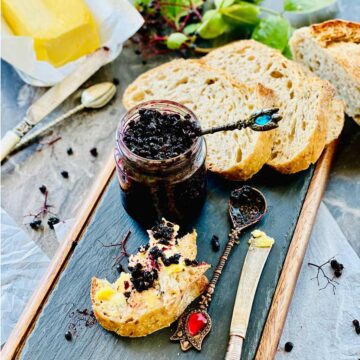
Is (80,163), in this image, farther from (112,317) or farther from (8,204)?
(112,317)

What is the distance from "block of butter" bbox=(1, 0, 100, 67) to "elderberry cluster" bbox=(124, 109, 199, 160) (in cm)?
122

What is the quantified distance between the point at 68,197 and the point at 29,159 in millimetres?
404

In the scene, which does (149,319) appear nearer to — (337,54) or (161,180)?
(161,180)

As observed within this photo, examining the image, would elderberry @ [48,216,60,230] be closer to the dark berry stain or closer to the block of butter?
the dark berry stain

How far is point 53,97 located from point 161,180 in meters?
1.41

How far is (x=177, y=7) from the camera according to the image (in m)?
4.41

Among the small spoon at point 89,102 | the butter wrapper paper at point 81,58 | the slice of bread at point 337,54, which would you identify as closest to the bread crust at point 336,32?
the slice of bread at point 337,54

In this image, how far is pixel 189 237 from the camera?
10.1 ft

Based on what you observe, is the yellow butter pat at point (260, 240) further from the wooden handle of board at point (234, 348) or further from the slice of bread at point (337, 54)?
the slice of bread at point (337, 54)

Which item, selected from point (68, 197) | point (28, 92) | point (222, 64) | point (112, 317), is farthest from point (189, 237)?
point (28, 92)

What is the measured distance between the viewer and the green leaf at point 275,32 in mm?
4043

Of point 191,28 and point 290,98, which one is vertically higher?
point 191,28

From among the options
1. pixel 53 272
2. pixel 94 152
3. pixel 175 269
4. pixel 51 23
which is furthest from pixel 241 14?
pixel 53 272

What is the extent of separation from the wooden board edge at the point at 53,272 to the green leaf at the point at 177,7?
1.37m
